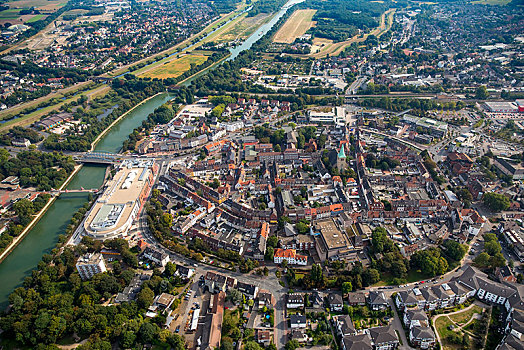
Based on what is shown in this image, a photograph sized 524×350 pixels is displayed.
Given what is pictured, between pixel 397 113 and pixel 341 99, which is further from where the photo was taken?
pixel 341 99

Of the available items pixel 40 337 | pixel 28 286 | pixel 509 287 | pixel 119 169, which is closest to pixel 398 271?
pixel 509 287

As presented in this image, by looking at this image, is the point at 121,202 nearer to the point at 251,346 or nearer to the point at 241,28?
the point at 251,346

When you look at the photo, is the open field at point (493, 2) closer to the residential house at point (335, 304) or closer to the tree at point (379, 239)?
the tree at point (379, 239)

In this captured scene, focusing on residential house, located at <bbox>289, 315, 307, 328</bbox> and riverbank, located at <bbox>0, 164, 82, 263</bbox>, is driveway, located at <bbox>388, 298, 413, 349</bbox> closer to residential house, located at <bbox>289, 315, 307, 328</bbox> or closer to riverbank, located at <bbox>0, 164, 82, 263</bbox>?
residential house, located at <bbox>289, 315, 307, 328</bbox>

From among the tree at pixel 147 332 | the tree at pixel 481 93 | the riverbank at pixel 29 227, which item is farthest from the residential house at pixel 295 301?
the tree at pixel 481 93

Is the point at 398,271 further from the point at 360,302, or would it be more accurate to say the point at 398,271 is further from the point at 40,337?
the point at 40,337
